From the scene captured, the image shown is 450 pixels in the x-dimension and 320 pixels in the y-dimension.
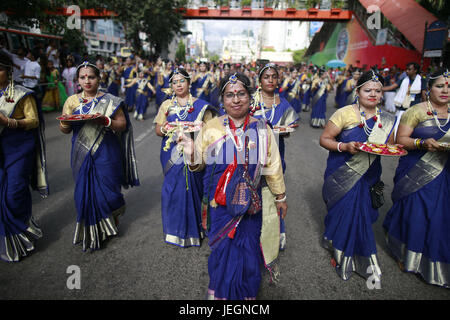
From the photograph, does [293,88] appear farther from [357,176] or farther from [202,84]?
[357,176]

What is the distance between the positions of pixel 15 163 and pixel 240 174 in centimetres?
254

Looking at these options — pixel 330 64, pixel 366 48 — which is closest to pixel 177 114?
pixel 330 64

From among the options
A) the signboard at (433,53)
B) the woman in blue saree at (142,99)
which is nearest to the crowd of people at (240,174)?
the woman in blue saree at (142,99)

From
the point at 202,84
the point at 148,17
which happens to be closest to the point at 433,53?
the point at 202,84

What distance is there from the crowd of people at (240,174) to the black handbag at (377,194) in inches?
0.4

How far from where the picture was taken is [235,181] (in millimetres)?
2180

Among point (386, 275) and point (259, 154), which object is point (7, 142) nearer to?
point (259, 154)

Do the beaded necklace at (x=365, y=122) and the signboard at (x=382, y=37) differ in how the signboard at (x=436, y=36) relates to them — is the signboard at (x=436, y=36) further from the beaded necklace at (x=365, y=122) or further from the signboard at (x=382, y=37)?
the beaded necklace at (x=365, y=122)

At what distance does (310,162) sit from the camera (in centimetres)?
692

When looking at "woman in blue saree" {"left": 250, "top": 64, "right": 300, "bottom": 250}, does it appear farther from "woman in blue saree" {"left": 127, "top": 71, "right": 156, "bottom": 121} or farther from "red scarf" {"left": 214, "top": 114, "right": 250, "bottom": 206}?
"woman in blue saree" {"left": 127, "top": 71, "right": 156, "bottom": 121}

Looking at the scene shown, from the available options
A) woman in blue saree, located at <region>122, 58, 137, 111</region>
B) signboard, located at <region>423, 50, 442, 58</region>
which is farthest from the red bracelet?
signboard, located at <region>423, 50, 442, 58</region>

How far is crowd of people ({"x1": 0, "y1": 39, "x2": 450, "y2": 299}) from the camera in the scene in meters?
2.28

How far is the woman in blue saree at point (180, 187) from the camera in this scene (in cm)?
347

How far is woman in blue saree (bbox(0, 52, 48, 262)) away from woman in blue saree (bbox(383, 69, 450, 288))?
404 centimetres
